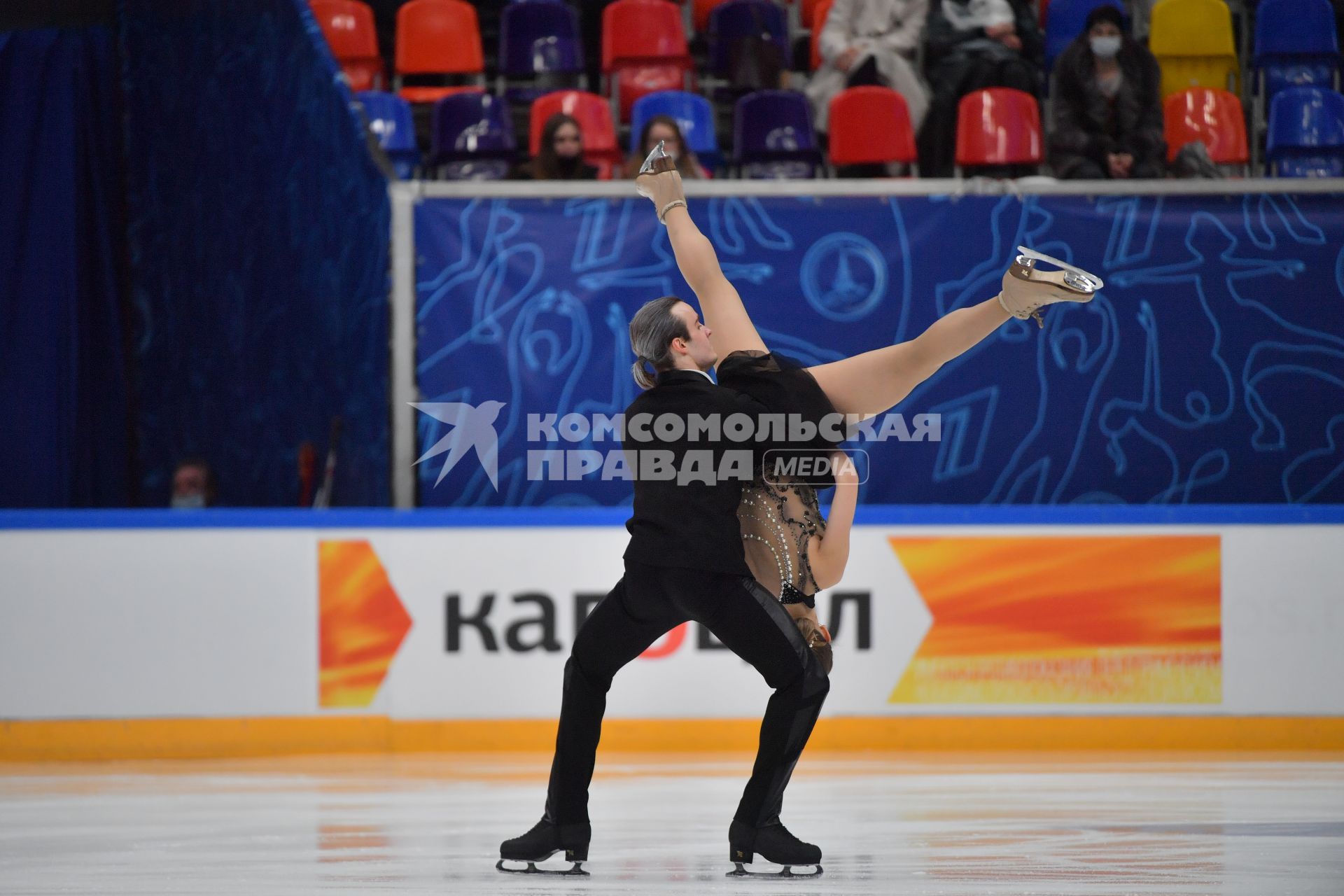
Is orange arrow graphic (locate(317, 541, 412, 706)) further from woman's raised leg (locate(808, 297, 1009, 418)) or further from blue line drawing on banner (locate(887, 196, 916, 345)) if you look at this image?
woman's raised leg (locate(808, 297, 1009, 418))

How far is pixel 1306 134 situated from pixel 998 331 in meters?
2.44

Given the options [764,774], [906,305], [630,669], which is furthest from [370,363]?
[764,774]

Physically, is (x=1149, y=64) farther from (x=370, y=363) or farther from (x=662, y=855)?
(x=662, y=855)

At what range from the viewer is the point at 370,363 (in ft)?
18.0

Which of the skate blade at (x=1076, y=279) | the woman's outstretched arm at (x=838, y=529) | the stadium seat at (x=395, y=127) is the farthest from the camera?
the stadium seat at (x=395, y=127)

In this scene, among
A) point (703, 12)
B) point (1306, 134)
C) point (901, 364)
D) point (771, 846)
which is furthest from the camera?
point (703, 12)

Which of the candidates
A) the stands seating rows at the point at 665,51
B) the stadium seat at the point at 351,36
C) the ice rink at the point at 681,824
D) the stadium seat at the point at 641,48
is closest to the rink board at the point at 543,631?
the ice rink at the point at 681,824

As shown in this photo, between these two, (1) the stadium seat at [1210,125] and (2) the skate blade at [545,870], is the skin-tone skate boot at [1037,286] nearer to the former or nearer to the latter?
(2) the skate blade at [545,870]

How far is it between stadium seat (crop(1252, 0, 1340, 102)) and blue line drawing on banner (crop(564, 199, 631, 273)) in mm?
3871

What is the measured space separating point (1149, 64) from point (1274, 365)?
1.77 meters

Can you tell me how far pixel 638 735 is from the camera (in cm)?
528

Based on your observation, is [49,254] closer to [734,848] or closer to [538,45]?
[538,45]

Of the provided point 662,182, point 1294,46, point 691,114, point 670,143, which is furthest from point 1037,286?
point 1294,46

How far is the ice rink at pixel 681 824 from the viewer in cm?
316
